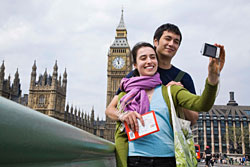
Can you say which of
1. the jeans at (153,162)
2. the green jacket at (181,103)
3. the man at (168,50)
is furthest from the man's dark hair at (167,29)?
the jeans at (153,162)

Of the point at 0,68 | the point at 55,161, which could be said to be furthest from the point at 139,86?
the point at 0,68

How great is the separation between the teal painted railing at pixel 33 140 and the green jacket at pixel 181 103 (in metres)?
0.50

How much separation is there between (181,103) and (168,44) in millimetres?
547

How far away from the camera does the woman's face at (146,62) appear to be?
158cm

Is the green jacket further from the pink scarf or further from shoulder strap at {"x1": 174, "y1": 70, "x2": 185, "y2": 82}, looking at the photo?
shoulder strap at {"x1": 174, "y1": 70, "x2": 185, "y2": 82}

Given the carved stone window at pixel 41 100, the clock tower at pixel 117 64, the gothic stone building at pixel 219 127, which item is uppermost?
the clock tower at pixel 117 64

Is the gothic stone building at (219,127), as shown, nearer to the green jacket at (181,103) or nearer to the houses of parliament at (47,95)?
the houses of parliament at (47,95)

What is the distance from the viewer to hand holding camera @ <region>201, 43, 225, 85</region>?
1108 millimetres

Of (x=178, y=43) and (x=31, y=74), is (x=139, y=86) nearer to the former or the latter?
(x=178, y=43)

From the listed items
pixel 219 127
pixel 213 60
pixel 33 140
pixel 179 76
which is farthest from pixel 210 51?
pixel 219 127

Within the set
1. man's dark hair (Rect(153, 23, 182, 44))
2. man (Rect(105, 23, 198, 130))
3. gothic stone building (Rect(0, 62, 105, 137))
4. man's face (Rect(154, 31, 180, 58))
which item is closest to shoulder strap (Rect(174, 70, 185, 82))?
man (Rect(105, 23, 198, 130))

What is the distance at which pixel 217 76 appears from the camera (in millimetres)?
1125

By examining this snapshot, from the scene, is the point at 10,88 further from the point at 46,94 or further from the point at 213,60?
the point at 213,60

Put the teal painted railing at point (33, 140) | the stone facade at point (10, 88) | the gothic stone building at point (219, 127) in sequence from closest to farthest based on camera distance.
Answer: the teal painted railing at point (33, 140) < the stone facade at point (10, 88) < the gothic stone building at point (219, 127)
